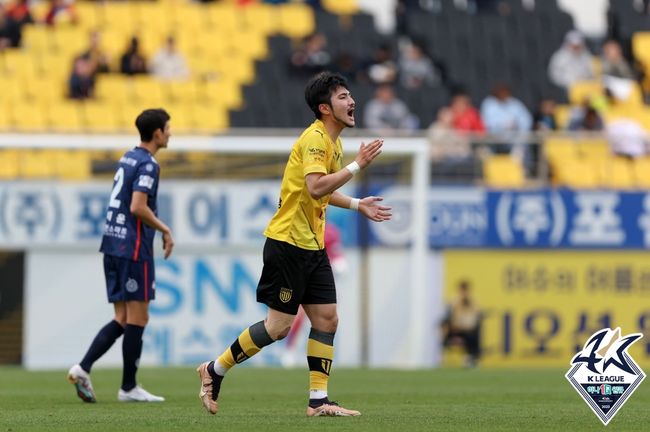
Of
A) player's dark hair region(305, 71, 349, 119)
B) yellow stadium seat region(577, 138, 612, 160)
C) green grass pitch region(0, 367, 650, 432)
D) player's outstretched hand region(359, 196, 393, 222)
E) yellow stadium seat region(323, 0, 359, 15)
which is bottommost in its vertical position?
green grass pitch region(0, 367, 650, 432)

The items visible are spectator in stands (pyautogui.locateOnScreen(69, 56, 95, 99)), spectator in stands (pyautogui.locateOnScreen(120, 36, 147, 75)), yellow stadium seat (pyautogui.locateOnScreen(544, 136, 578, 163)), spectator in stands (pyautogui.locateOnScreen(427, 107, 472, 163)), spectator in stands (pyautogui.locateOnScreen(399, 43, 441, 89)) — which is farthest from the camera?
spectator in stands (pyautogui.locateOnScreen(399, 43, 441, 89))

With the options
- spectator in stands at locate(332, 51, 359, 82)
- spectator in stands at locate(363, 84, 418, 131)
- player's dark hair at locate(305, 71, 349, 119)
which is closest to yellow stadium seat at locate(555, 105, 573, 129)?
spectator in stands at locate(363, 84, 418, 131)

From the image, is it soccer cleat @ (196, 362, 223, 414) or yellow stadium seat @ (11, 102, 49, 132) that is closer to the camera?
soccer cleat @ (196, 362, 223, 414)

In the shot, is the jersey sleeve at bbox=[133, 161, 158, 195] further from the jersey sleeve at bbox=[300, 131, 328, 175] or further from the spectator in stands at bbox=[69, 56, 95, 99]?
the spectator in stands at bbox=[69, 56, 95, 99]

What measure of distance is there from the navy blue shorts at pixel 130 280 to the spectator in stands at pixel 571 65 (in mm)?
14617

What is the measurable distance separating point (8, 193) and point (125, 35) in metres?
5.48

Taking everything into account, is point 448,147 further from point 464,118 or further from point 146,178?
point 146,178

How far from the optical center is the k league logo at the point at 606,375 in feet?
29.1

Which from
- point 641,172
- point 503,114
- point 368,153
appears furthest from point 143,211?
point 503,114

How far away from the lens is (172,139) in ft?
62.8

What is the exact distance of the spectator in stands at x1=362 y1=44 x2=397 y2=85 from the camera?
23484mm

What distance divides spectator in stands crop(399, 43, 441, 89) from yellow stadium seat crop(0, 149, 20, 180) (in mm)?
6862

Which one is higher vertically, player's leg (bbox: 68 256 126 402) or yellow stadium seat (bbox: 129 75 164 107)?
yellow stadium seat (bbox: 129 75 164 107)

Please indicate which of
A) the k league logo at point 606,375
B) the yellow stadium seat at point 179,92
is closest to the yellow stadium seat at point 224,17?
the yellow stadium seat at point 179,92
